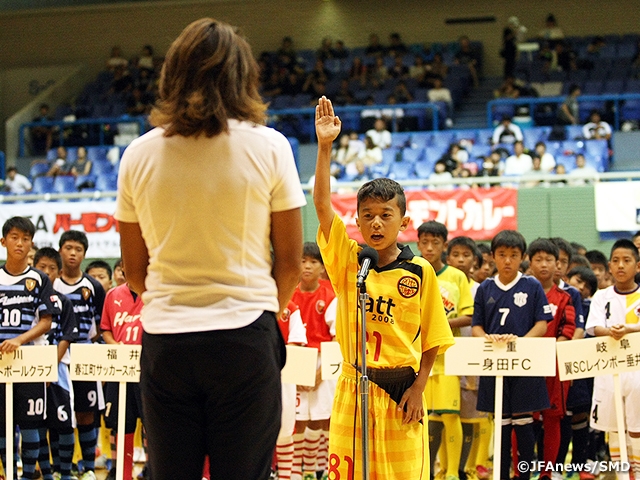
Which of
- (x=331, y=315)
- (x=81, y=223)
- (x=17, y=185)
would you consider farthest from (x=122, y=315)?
(x=17, y=185)

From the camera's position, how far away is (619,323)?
20.3ft

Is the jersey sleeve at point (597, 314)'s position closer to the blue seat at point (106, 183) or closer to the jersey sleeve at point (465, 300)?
the jersey sleeve at point (465, 300)

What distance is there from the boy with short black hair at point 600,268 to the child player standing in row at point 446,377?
2510 millimetres

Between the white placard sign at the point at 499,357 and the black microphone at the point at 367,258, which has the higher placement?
the black microphone at the point at 367,258

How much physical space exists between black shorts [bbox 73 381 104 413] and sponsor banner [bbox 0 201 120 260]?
6375 millimetres

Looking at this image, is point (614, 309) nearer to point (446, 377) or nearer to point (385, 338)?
point (446, 377)

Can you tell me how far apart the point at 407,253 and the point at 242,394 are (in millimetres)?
1881

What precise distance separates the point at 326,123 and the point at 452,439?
12.1 feet

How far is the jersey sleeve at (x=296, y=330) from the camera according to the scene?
644cm

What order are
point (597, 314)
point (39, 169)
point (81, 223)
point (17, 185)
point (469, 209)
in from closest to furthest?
point (597, 314) < point (469, 209) < point (81, 223) < point (17, 185) < point (39, 169)

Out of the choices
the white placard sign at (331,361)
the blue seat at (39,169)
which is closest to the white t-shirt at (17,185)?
the blue seat at (39,169)

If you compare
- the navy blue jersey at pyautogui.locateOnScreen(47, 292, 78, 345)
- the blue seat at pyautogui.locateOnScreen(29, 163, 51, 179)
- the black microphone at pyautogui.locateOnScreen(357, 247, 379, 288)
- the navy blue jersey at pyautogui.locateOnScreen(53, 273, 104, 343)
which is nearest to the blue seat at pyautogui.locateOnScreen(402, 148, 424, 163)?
the blue seat at pyautogui.locateOnScreen(29, 163, 51, 179)

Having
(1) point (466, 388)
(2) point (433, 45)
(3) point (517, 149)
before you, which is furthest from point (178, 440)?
(2) point (433, 45)

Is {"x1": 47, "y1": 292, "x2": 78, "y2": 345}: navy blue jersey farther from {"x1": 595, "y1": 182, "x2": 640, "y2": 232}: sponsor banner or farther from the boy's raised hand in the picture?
{"x1": 595, "y1": 182, "x2": 640, "y2": 232}: sponsor banner
